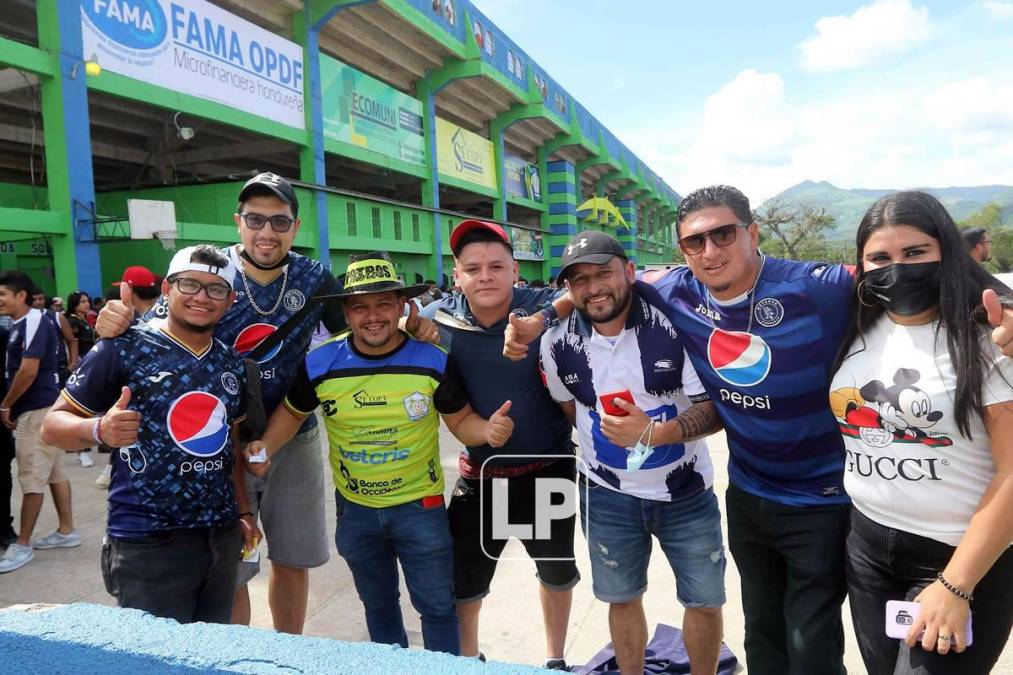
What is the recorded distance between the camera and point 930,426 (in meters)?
1.86

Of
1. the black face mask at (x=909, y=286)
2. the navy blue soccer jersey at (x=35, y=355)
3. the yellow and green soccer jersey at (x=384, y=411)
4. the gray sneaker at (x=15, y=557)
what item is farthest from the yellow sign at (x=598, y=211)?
the black face mask at (x=909, y=286)

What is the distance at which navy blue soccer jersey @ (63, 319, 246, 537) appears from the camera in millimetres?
2324

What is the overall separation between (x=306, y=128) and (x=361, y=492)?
14825 mm

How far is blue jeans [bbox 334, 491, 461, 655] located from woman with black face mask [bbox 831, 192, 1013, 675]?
161 cm

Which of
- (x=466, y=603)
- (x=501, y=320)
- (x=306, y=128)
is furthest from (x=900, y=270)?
(x=306, y=128)

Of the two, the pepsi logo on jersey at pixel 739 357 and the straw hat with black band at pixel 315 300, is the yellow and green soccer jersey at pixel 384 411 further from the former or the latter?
the pepsi logo on jersey at pixel 739 357

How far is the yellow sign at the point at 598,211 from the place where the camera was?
34.8 meters

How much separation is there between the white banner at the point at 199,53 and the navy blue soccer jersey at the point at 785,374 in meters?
11.9

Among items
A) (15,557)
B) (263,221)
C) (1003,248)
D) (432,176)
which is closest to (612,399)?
(263,221)

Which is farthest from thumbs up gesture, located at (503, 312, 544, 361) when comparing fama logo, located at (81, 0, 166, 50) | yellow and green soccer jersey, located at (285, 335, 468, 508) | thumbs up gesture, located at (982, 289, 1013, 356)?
fama logo, located at (81, 0, 166, 50)

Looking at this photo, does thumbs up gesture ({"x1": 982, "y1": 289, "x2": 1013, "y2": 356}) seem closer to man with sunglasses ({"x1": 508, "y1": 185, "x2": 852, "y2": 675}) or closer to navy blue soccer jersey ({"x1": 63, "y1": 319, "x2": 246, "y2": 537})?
man with sunglasses ({"x1": 508, "y1": 185, "x2": 852, "y2": 675})

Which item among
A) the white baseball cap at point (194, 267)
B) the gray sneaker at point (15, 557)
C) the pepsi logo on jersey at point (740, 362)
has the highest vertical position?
the white baseball cap at point (194, 267)

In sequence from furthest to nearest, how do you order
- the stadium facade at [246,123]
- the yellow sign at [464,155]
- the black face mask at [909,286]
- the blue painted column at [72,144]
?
the yellow sign at [464,155], the stadium facade at [246,123], the blue painted column at [72,144], the black face mask at [909,286]

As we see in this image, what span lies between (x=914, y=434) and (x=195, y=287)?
2.53 m
